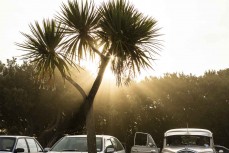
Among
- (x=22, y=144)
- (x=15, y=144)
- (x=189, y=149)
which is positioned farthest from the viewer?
(x=189, y=149)

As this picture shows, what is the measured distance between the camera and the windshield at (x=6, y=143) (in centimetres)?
1420

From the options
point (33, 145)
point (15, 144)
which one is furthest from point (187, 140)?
point (15, 144)

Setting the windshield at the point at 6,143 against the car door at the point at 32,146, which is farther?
the car door at the point at 32,146

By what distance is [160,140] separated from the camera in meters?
46.1

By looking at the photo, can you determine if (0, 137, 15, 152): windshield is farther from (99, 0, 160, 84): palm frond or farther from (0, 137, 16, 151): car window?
(99, 0, 160, 84): palm frond

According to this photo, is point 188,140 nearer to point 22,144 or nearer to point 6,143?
point 22,144

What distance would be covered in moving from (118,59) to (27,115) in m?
34.3

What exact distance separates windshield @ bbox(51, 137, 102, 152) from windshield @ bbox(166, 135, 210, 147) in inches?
160

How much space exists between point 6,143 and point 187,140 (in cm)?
710

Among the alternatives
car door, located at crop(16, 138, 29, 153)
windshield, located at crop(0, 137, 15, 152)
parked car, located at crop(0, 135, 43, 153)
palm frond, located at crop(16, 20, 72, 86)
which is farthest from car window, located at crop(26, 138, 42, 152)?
palm frond, located at crop(16, 20, 72, 86)

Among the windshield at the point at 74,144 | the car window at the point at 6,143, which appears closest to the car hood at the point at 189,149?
the windshield at the point at 74,144

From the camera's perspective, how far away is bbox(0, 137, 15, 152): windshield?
1420 cm

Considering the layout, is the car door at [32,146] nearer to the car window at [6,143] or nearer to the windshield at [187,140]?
the car window at [6,143]

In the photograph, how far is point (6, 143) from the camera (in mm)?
14484
